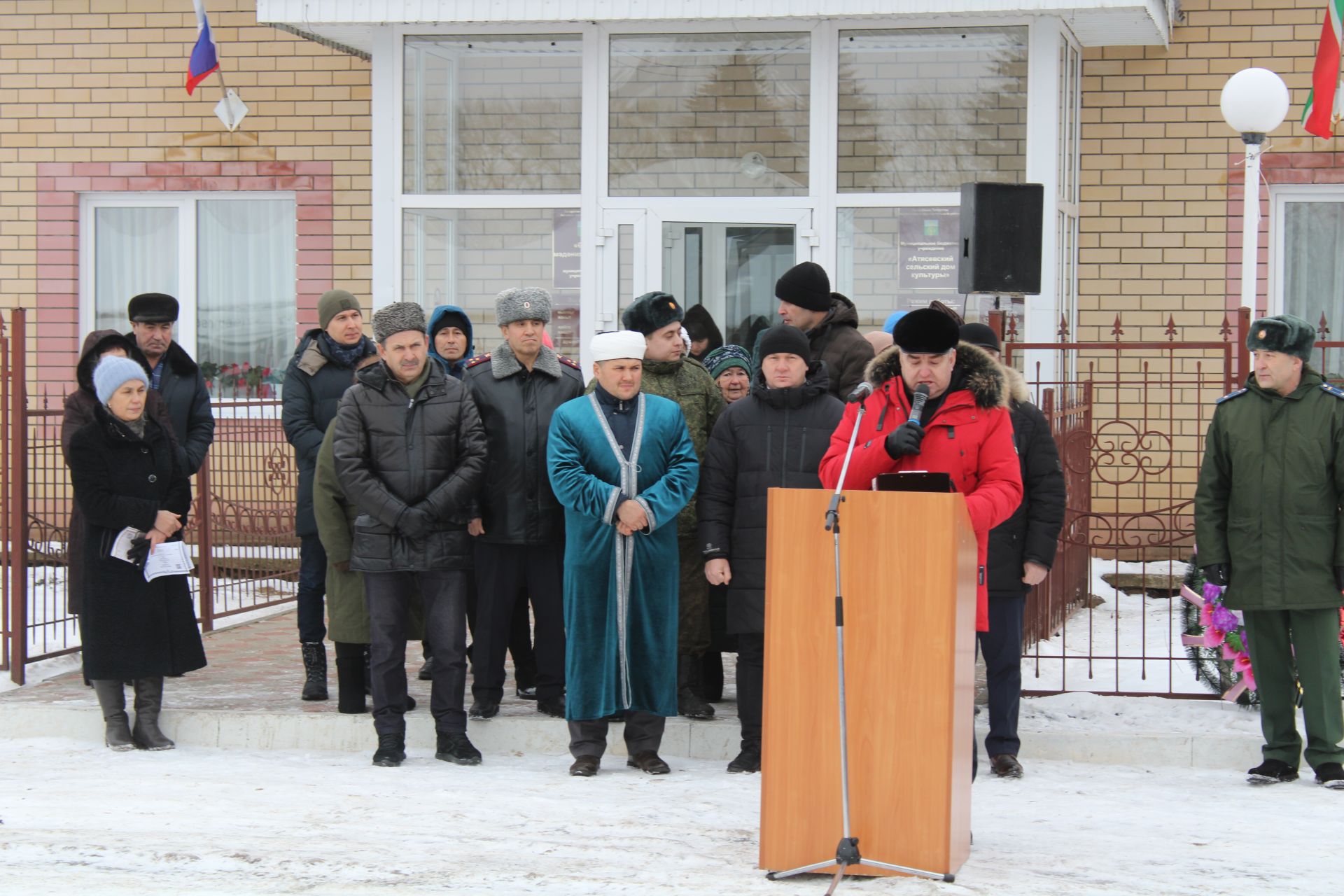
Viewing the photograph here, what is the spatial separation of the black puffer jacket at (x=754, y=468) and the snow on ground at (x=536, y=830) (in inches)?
32.8

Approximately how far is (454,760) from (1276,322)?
3786mm

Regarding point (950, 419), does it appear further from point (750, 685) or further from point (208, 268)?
point (208, 268)

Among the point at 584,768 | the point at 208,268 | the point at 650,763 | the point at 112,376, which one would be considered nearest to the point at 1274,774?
the point at 650,763

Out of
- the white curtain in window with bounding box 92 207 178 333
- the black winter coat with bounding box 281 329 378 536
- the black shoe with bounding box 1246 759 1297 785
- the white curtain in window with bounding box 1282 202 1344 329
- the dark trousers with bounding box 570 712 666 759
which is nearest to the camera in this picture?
the black shoe with bounding box 1246 759 1297 785

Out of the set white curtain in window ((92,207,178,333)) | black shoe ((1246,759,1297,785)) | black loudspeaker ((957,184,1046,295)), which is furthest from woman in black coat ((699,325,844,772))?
white curtain in window ((92,207,178,333))

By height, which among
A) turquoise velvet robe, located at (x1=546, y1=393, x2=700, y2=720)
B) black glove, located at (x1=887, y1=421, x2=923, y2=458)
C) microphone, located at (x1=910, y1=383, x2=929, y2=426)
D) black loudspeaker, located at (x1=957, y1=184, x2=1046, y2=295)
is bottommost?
turquoise velvet robe, located at (x1=546, y1=393, x2=700, y2=720)

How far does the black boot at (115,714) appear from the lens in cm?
701

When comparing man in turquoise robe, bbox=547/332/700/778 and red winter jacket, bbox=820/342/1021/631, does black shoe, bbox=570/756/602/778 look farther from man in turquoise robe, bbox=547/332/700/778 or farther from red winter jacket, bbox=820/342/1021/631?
red winter jacket, bbox=820/342/1021/631

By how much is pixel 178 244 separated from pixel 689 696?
24.7 feet

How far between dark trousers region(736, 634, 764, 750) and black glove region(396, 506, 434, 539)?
137 centimetres

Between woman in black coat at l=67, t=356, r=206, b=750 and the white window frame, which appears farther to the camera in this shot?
the white window frame

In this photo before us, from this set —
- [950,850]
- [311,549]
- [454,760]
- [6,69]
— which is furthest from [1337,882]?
[6,69]

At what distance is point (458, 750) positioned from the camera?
6703 millimetres

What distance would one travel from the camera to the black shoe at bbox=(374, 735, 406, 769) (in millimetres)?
6672
